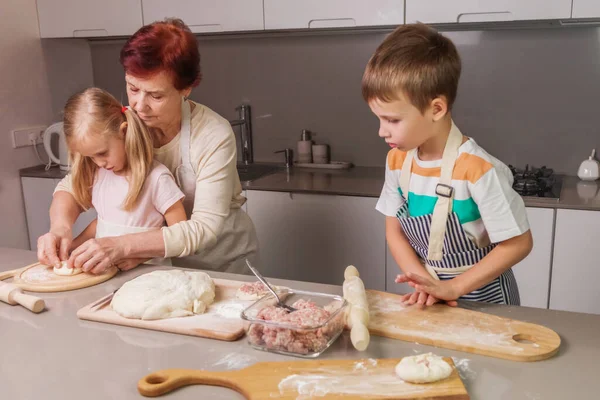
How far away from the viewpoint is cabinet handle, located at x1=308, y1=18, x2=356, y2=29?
2.19 metres

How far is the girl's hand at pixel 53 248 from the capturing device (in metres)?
1.31

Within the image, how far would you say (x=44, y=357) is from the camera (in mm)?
934

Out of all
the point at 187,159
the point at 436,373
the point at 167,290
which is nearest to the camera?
the point at 436,373

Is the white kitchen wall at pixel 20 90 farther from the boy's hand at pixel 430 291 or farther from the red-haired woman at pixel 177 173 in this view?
the boy's hand at pixel 430 291

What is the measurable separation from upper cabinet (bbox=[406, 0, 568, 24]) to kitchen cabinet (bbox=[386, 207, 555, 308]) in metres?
0.65

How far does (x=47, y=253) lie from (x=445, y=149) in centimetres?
89

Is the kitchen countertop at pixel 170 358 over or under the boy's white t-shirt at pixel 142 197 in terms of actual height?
under

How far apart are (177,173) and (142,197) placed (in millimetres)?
113

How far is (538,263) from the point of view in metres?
1.98

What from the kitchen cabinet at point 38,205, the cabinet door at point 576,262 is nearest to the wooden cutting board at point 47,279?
the kitchen cabinet at point 38,205

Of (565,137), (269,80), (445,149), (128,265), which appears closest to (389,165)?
(445,149)

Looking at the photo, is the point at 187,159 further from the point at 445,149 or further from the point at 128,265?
the point at 445,149

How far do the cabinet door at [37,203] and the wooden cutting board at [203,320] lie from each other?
5.49ft

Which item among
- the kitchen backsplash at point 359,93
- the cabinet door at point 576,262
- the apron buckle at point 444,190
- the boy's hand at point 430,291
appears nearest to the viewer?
the boy's hand at point 430,291
